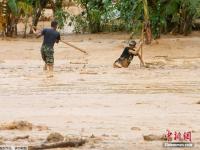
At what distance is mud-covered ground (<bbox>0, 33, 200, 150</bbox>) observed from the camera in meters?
8.49

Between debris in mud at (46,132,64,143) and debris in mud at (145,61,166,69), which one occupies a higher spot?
debris in mud at (46,132,64,143)

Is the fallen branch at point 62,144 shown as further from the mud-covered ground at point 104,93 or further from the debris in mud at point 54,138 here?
the debris in mud at point 54,138

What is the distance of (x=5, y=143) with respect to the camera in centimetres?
753

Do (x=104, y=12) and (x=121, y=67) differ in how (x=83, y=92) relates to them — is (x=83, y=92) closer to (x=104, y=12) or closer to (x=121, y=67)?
(x=121, y=67)

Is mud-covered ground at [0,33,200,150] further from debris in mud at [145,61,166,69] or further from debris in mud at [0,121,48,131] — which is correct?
debris in mud at [0,121,48,131]

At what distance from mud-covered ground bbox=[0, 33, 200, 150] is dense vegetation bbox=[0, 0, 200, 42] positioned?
Result: 937 mm

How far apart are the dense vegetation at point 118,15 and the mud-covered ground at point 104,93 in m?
0.94

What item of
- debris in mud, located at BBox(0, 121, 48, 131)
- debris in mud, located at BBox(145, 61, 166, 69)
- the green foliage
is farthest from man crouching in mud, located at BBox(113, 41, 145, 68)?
debris in mud, located at BBox(0, 121, 48, 131)

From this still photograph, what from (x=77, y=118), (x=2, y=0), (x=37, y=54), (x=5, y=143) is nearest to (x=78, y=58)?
(x=37, y=54)

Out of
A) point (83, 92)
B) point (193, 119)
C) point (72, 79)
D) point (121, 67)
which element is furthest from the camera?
point (121, 67)

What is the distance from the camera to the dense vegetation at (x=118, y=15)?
73.7 ft

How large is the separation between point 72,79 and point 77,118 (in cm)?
559

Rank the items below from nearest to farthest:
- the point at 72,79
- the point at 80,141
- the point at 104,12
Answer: the point at 80,141 < the point at 72,79 < the point at 104,12

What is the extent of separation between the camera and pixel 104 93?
41.6 ft
